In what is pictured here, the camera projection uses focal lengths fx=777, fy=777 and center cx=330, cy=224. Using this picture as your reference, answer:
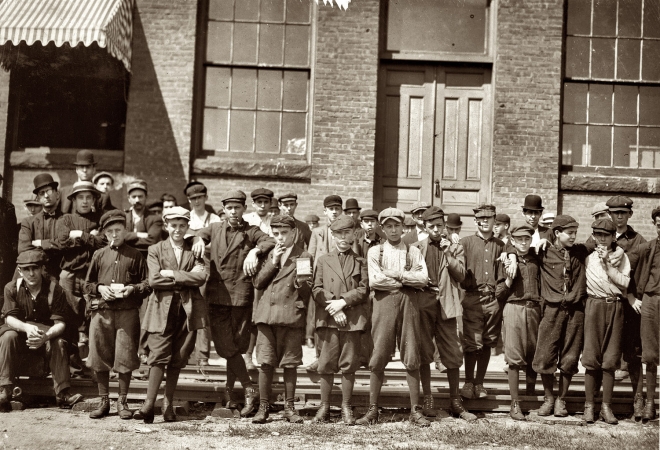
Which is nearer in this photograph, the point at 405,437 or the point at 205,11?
the point at 405,437

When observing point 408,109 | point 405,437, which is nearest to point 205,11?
point 408,109

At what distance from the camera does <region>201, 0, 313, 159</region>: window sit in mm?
11562

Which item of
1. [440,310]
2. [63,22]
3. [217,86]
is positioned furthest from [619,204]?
[63,22]

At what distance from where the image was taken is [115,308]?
7.81 meters

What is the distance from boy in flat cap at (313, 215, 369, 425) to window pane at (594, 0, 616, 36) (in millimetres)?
6260

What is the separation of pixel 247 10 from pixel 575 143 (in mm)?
5329

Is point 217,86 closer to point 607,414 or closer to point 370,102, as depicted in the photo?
point 370,102

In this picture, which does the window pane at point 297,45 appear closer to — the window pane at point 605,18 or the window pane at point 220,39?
the window pane at point 220,39

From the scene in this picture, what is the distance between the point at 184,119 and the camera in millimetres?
11383

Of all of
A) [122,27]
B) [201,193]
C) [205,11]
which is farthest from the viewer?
[205,11]

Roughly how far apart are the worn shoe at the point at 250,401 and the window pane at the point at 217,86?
514 cm

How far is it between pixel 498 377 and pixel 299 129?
16.1 ft

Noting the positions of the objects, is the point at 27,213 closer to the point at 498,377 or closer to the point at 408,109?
the point at 408,109

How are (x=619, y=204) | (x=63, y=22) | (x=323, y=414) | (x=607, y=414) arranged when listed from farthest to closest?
1. (x=63, y=22)
2. (x=619, y=204)
3. (x=607, y=414)
4. (x=323, y=414)
